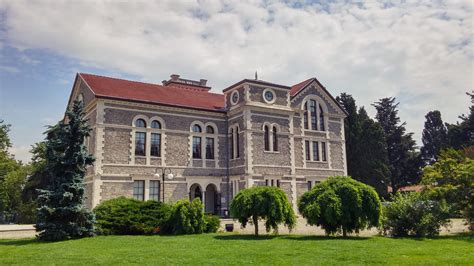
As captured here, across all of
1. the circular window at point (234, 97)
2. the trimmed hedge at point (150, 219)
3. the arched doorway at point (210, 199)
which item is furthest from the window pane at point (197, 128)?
the trimmed hedge at point (150, 219)

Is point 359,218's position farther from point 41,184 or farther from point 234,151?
point 41,184

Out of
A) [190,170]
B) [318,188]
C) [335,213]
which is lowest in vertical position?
[335,213]

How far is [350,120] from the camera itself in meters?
42.5

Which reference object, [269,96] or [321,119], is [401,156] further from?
[269,96]

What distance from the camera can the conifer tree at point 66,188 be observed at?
15.8 m

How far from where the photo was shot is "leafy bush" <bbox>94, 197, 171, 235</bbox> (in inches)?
664

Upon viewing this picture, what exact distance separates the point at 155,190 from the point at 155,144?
3069 millimetres

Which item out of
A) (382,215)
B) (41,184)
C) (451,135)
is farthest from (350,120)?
(41,184)

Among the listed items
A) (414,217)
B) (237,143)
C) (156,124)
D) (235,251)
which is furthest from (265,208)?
(156,124)

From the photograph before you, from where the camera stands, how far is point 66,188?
1633 centimetres

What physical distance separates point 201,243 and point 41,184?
2486 centimetres

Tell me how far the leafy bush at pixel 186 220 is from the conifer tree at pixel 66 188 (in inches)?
135

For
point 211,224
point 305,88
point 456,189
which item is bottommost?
point 211,224

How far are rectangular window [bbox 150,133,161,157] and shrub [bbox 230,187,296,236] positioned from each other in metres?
10.7
